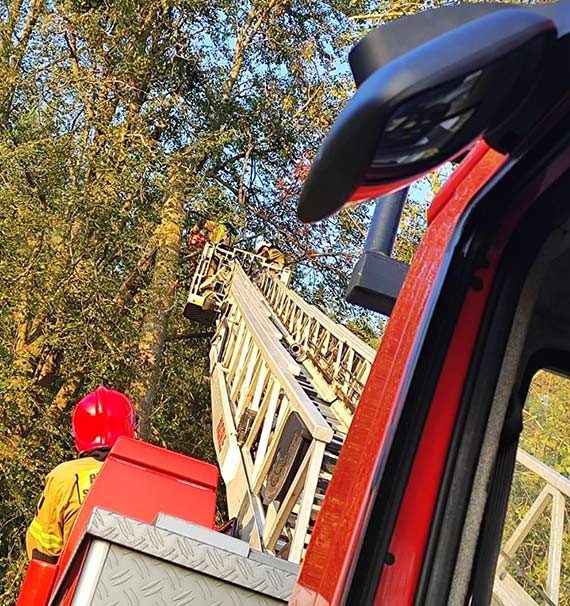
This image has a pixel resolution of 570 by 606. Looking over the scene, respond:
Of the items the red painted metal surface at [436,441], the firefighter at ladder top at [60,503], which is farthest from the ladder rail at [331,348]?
the red painted metal surface at [436,441]

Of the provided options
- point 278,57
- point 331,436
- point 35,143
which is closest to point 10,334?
point 35,143

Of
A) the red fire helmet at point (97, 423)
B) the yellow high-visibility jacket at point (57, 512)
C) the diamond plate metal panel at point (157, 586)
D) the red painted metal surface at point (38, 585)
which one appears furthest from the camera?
the red fire helmet at point (97, 423)

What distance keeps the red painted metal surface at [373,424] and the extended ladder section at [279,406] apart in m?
1.94

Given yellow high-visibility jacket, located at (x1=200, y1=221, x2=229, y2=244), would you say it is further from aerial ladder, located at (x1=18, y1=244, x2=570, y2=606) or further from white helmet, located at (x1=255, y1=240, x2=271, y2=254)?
aerial ladder, located at (x1=18, y1=244, x2=570, y2=606)

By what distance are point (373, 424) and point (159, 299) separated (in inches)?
351

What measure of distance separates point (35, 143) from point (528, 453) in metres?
7.33

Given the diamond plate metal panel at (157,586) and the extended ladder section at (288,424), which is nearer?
the extended ladder section at (288,424)

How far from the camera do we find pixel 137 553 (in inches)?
60.2

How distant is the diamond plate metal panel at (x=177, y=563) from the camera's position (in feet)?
4.96

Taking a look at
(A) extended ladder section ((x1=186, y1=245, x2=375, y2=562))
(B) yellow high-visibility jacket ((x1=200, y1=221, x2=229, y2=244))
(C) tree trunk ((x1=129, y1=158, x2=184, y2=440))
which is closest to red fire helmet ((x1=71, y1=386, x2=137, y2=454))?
(A) extended ladder section ((x1=186, y1=245, x2=375, y2=562))

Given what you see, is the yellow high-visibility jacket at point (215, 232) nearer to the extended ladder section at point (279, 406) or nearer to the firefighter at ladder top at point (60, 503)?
the extended ladder section at point (279, 406)

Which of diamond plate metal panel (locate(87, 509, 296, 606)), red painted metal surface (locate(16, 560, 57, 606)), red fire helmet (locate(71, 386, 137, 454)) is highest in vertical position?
red fire helmet (locate(71, 386, 137, 454))

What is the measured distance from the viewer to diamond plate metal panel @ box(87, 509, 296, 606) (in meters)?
1.51

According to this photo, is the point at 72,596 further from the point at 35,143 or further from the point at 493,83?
the point at 35,143
